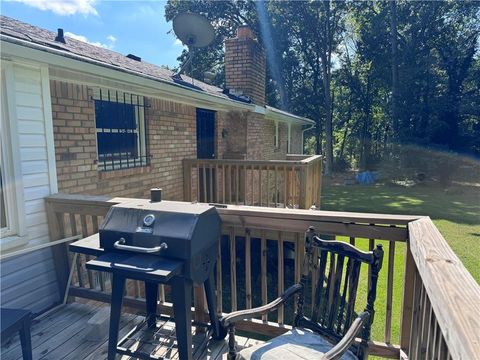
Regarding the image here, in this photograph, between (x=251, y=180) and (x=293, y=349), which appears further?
(x=251, y=180)

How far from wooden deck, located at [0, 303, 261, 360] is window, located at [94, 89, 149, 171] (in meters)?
2.11

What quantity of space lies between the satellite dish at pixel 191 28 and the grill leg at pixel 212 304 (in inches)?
262

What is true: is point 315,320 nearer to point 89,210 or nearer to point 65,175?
point 89,210

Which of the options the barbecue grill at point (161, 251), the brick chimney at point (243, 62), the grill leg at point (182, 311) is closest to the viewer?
the barbecue grill at point (161, 251)

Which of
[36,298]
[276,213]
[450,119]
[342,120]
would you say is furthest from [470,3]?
[36,298]

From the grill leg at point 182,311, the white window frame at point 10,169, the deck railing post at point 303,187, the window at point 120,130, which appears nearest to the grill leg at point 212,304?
the grill leg at point 182,311

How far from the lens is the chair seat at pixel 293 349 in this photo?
186cm

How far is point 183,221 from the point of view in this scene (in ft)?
6.84

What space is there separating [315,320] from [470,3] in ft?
75.7

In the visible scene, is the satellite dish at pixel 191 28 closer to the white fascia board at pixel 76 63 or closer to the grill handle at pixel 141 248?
the white fascia board at pixel 76 63

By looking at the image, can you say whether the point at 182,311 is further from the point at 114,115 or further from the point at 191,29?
the point at 191,29

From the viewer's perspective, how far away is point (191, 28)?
7.75 m

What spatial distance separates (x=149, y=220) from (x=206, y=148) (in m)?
5.78

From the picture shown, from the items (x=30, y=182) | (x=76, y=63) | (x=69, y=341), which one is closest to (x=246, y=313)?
(x=69, y=341)
